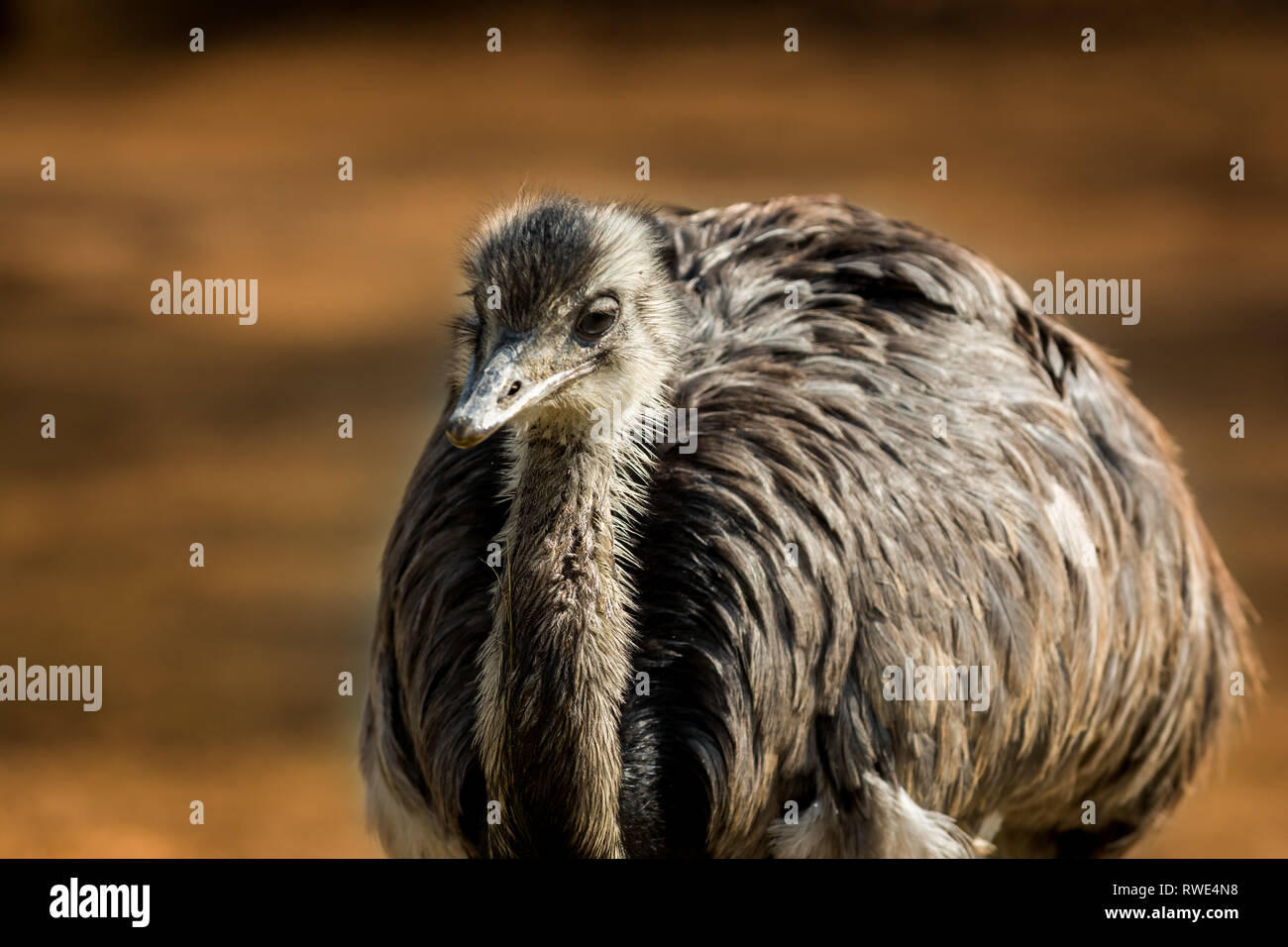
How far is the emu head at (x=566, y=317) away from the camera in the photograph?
2975 millimetres

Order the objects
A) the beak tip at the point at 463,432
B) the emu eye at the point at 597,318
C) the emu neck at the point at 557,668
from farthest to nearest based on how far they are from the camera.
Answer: the emu eye at the point at 597,318 < the emu neck at the point at 557,668 < the beak tip at the point at 463,432

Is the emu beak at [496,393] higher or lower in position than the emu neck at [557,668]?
higher

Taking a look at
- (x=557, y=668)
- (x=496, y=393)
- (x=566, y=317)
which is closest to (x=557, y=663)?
(x=557, y=668)

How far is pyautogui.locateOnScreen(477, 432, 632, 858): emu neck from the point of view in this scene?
117 inches

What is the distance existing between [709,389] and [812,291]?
41 cm

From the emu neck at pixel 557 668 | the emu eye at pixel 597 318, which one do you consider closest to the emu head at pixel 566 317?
the emu eye at pixel 597 318

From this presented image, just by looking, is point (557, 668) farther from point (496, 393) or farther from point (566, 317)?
point (566, 317)

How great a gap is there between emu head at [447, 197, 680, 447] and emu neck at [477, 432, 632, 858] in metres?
0.11

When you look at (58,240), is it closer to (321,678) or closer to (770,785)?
(321,678)

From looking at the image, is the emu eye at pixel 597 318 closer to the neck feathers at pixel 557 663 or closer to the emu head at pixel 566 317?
the emu head at pixel 566 317

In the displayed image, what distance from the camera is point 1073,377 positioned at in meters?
3.97

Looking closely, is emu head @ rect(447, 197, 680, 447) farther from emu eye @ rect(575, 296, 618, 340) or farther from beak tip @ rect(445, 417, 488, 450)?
beak tip @ rect(445, 417, 488, 450)

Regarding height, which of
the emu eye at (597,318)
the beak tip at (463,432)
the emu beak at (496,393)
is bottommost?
the beak tip at (463,432)

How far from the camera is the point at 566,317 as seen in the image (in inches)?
120
